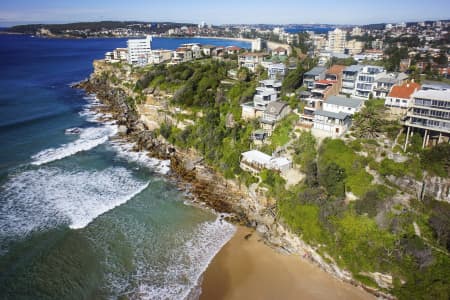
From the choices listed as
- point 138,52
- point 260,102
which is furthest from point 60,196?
point 138,52

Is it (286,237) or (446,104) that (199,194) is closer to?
(286,237)

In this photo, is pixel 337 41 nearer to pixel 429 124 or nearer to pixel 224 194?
pixel 429 124

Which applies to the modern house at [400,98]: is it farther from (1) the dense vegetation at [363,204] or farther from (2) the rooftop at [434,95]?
(2) the rooftop at [434,95]

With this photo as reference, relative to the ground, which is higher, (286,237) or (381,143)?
(381,143)

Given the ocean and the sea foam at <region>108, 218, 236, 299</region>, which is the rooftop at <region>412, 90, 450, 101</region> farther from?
the ocean

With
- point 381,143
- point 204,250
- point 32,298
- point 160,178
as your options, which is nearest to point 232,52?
point 160,178

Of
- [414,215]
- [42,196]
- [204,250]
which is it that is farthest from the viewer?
[42,196]
